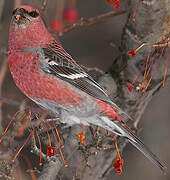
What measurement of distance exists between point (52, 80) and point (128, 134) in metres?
0.83

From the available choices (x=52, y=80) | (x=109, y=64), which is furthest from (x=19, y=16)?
(x=109, y=64)

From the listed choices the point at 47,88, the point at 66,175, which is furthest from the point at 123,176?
the point at 47,88

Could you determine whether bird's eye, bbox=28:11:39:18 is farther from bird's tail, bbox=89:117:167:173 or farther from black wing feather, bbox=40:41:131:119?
bird's tail, bbox=89:117:167:173

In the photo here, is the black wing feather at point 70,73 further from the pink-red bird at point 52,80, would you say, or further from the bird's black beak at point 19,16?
the bird's black beak at point 19,16

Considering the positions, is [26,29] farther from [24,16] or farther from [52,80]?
[52,80]

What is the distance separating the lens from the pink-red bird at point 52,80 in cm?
322

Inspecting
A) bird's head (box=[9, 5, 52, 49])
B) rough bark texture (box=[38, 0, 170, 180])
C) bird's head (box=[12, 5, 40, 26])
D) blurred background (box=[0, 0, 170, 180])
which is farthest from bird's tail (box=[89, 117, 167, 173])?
blurred background (box=[0, 0, 170, 180])

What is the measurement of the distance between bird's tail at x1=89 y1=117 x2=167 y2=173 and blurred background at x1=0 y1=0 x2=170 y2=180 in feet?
6.36

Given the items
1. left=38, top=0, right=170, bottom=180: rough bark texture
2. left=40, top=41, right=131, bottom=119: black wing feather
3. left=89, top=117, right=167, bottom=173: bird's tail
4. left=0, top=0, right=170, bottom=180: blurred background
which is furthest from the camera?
left=0, top=0, right=170, bottom=180: blurred background

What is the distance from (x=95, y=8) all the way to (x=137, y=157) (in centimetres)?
262

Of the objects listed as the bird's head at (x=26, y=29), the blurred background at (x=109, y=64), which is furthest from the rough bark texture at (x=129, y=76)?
the blurred background at (x=109, y=64)

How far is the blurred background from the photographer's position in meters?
5.38

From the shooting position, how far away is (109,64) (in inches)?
234

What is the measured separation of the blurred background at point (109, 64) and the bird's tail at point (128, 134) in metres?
1.94
